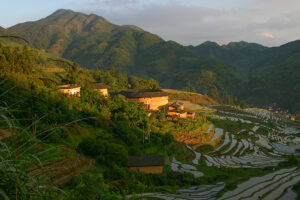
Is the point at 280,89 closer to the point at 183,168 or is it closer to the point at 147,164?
the point at 183,168

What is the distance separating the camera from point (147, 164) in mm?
21203

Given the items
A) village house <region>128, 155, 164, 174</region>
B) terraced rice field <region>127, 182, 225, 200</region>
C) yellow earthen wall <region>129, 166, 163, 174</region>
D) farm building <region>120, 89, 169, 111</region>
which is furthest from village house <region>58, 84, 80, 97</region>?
terraced rice field <region>127, 182, 225, 200</region>

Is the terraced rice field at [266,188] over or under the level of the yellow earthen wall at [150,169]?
under

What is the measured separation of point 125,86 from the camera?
62.7 m

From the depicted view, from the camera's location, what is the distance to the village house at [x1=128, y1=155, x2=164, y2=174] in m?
21.2

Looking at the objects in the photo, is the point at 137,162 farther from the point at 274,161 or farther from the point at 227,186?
the point at 274,161

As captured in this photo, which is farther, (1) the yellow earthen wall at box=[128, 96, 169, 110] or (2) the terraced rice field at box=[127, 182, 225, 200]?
(1) the yellow earthen wall at box=[128, 96, 169, 110]

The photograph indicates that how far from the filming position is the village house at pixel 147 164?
833 inches

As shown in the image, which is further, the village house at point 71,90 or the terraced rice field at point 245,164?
the village house at point 71,90

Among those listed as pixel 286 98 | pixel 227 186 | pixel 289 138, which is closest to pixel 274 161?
pixel 227 186

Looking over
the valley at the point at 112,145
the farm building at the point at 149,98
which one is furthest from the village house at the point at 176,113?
the farm building at the point at 149,98

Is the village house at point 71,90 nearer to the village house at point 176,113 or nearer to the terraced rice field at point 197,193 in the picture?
the village house at point 176,113

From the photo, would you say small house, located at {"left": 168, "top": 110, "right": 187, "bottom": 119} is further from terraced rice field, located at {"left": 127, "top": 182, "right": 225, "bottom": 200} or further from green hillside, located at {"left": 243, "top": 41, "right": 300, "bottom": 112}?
green hillside, located at {"left": 243, "top": 41, "right": 300, "bottom": 112}

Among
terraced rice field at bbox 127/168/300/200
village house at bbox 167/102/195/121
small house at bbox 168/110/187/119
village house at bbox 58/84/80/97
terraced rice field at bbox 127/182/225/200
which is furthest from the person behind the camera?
small house at bbox 168/110/187/119
